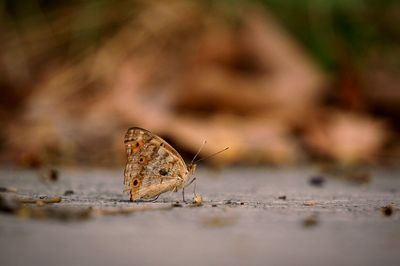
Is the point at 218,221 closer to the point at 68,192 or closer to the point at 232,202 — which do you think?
the point at 232,202

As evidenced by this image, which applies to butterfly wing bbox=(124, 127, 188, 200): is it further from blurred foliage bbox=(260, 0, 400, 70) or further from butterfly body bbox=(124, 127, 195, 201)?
blurred foliage bbox=(260, 0, 400, 70)

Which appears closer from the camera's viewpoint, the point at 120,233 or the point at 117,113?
the point at 120,233

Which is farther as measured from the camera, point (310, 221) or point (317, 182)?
point (317, 182)

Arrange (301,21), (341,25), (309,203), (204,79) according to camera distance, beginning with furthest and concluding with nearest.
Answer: (301,21), (341,25), (204,79), (309,203)

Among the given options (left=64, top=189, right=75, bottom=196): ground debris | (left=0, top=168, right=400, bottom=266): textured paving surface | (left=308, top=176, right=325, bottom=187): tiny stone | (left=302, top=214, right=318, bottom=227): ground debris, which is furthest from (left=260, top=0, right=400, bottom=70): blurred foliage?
(left=302, top=214, right=318, bottom=227): ground debris

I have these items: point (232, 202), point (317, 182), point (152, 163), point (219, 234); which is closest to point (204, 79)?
point (317, 182)

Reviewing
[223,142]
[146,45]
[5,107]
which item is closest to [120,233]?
[223,142]

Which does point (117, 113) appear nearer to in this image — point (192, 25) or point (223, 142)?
point (223, 142)
